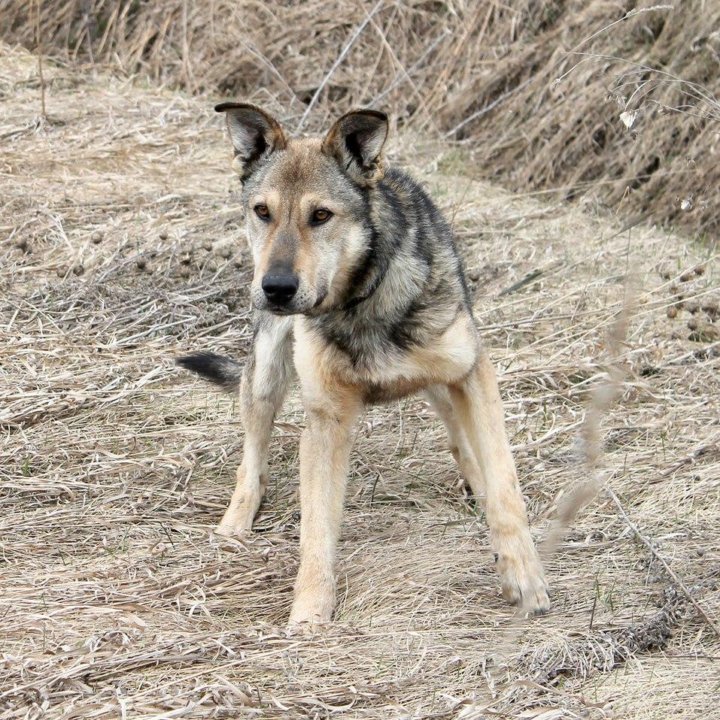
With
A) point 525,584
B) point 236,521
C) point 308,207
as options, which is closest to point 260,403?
point 236,521

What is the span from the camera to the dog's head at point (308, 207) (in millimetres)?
4730

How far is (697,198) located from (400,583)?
5.65 metres

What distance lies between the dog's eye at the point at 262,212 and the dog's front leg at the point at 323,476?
77cm

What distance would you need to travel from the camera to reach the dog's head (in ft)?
15.5

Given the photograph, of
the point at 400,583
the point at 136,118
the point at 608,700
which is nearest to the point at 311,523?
the point at 400,583

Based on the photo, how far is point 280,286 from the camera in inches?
183

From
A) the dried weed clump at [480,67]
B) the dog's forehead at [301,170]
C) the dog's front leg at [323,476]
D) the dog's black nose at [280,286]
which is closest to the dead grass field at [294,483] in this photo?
the dog's front leg at [323,476]

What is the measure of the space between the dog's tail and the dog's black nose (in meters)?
1.92

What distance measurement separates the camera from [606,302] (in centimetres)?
797

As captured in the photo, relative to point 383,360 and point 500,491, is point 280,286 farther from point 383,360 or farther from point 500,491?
point 500,491

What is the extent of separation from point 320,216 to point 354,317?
49cm

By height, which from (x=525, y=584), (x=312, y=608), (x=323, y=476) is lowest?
(x=312, y=608)

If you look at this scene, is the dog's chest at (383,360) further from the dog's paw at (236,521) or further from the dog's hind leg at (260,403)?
the dog's paw at (236,521)

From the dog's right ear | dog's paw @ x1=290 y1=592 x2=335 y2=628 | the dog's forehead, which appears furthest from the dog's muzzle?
dog's paw @ x1=290 y1=592 x2=335 y2=628
